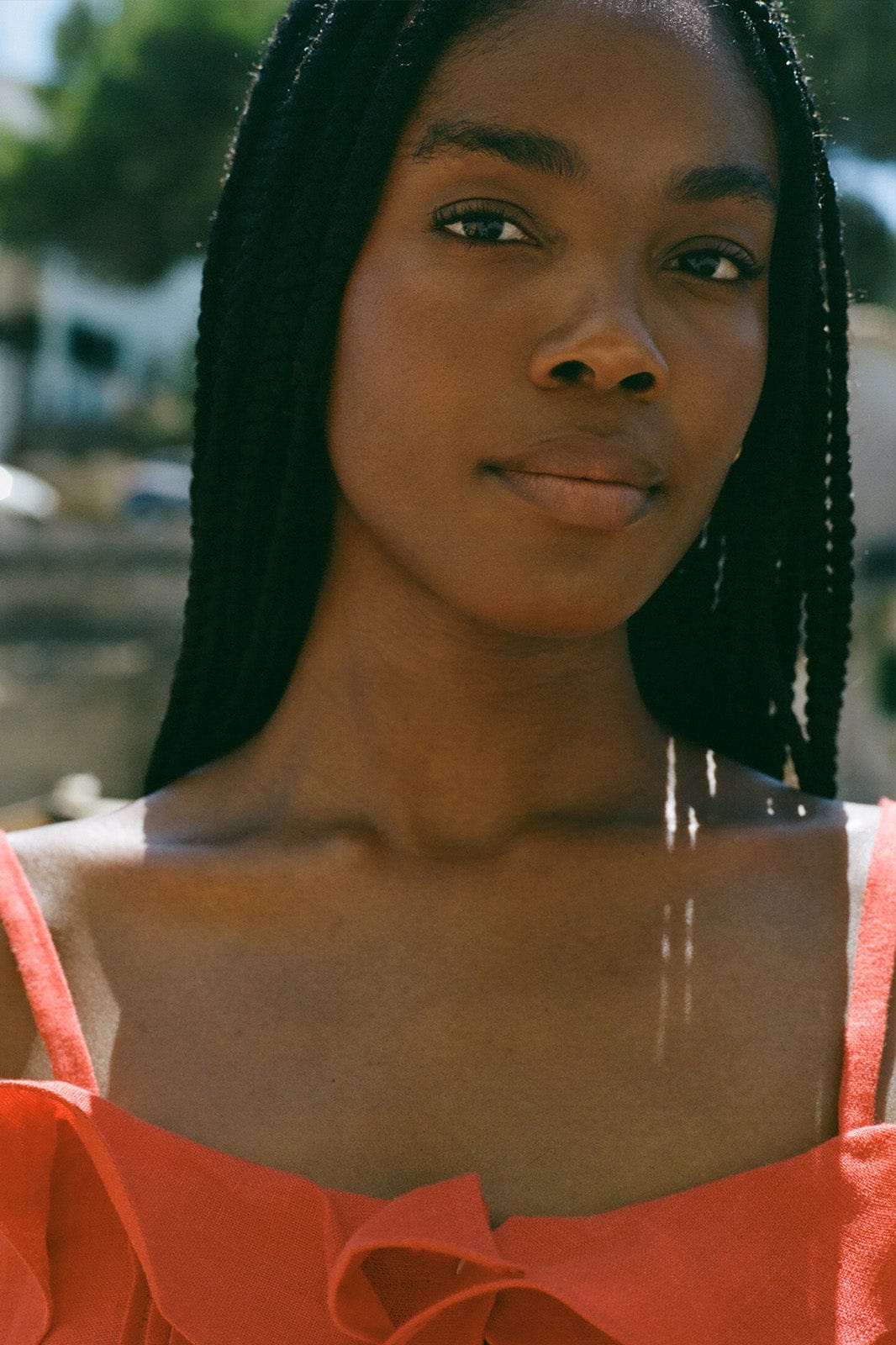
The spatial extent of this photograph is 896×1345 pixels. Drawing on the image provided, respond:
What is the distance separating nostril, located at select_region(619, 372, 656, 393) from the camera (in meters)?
1.58

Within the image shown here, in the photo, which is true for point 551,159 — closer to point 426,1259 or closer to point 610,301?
point 610,301

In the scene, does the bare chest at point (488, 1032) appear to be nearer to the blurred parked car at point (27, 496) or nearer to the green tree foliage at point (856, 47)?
the green tree foliage at point (856, 47)

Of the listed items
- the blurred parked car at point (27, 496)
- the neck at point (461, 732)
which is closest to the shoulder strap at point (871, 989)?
the neck at point (461, 732)

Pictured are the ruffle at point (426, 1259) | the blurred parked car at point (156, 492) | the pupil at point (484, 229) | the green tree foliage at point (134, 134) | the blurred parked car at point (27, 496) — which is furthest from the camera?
the blurred parked car at point (156, 492)

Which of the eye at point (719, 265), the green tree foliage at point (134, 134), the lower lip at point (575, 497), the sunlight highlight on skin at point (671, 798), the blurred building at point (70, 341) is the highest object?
the green tree foliage at point (134, 134)

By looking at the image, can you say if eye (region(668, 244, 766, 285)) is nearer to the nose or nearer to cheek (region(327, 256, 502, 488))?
the nose

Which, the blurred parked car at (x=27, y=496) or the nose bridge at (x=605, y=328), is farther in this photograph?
the blurred parked car at (x=27, y=496)

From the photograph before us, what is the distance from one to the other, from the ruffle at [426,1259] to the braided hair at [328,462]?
0.70 m

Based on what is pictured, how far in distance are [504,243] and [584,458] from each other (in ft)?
0.85

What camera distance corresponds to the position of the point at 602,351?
5.01 feet

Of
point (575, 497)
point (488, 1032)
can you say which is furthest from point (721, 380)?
point (488, 1032)

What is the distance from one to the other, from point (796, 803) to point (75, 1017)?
927 mm

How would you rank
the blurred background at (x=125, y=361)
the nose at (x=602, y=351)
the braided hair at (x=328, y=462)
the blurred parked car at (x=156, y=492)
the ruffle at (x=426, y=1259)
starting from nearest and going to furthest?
1. the ruffle at (x=426, y=1259)
2. the nose at (x=602, y=351)
3. the braided hair at (x=328, y=462)
4. the blurred background at (x=125, y=361)
5. the blurred parked car at (x=156, y=492)

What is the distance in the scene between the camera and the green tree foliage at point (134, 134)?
1453cm
